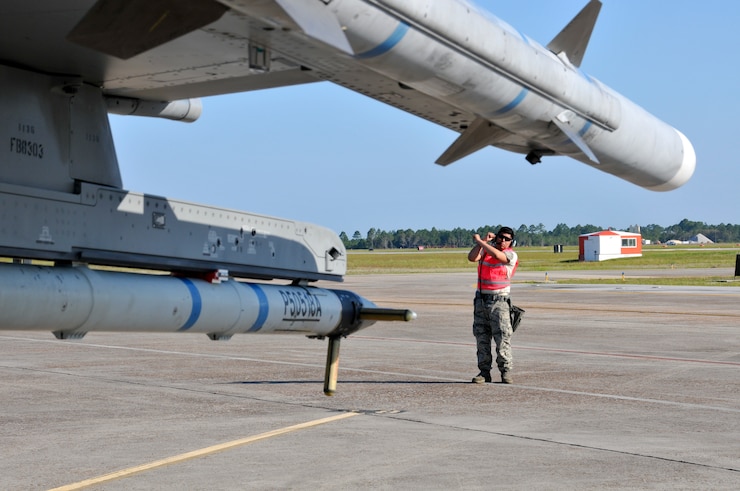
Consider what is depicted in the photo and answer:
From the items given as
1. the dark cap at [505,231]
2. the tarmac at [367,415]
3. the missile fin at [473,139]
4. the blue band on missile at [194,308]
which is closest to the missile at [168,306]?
the blue band on missile at [194,308]

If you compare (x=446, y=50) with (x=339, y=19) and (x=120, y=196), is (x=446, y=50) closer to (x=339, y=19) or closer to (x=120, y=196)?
(x=339, y=19)

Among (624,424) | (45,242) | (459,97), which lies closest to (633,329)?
Answer: (624,424)

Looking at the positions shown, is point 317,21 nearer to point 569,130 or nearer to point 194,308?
point 194,308

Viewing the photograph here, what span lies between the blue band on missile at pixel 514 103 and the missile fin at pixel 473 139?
126cm

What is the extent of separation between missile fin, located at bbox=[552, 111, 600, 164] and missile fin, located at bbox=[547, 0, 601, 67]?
899mm

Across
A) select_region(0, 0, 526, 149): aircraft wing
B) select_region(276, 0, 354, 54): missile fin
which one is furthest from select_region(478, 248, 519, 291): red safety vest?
select_region(276, 0, 354, 54): missile fin

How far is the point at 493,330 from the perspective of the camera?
1338cm

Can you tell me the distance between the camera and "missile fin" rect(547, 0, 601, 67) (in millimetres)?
11266

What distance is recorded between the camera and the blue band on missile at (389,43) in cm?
795

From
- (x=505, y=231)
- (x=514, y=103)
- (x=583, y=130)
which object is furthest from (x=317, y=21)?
(x=505, y=231)

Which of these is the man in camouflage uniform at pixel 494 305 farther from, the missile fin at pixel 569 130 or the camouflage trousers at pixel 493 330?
the missile fin at pixel 569 130

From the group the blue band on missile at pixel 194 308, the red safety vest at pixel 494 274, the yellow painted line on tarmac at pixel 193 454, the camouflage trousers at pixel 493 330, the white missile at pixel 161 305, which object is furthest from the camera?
the red safety vest at pixel 494 274

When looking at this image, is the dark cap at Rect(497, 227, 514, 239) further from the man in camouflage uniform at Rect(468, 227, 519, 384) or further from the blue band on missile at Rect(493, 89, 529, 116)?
the blue band on missile at Rect(493, 89, 529, 116)

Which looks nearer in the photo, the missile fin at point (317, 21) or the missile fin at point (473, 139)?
the missile fin at point (317, 21)
